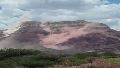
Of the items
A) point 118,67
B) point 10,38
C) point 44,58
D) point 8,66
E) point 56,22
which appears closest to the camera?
point 118,67

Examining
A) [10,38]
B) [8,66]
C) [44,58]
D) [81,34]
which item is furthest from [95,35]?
[8,66]

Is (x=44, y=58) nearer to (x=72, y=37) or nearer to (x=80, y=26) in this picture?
(x=72, y=37)

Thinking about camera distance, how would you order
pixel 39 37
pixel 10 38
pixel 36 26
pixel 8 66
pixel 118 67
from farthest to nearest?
pixel 36 26 → pixel 39 37 → pixel 10 38 → pixel 8 66 → pixel 118 67

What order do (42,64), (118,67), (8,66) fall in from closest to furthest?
(118,67), (8,66), (42,64)

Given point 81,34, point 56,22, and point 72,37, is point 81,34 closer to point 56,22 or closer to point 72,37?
point 72,37

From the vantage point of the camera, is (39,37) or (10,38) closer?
(10,38)

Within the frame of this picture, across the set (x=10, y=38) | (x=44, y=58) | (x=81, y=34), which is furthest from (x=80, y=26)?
(x=44, y=58)

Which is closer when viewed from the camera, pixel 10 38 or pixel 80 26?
pixel 10 38
